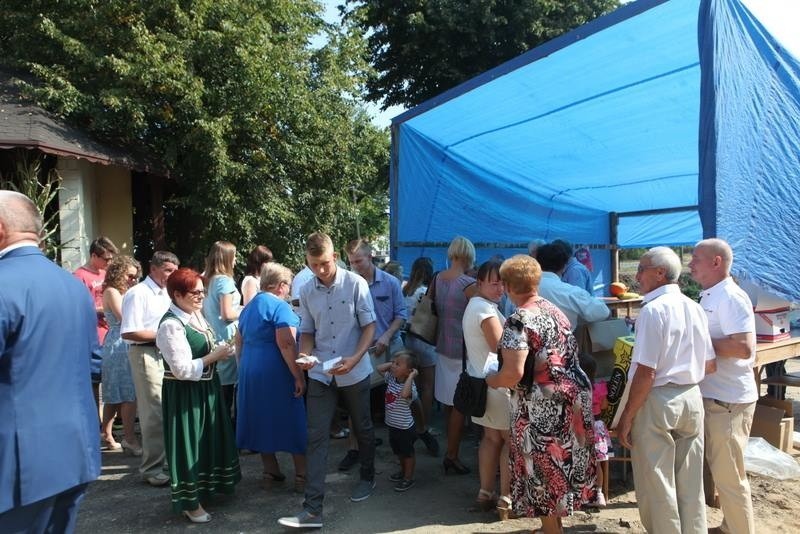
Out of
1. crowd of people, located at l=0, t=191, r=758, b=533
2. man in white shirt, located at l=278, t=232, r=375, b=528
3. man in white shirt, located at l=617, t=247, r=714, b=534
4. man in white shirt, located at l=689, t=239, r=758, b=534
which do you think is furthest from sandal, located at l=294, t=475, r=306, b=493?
man in white shirt, located at l=689, t=239, r=758, b=534

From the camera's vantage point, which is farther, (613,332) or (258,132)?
(258,132)

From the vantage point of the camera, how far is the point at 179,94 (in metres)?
8.99

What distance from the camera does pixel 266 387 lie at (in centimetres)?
404

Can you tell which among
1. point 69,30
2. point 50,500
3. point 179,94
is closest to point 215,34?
point 179,94

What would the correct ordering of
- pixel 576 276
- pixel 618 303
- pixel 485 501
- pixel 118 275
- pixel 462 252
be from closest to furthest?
pixel 485 501, pixel 462 252, pixel 118 275, pixel 576 276, pixel 618 303

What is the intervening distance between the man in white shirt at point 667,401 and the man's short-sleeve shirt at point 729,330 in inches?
7.7

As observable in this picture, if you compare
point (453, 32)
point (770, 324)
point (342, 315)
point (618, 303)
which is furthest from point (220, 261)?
point (453, 32)

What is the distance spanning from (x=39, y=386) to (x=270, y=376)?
1936mm

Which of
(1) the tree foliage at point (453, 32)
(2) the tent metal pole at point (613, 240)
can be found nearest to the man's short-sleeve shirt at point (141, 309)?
(2) the tent metal pole at point (613, 240)

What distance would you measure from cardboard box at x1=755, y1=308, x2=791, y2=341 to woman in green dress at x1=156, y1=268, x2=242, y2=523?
361cm

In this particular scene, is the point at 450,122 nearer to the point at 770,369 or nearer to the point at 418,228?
the point at 418,228

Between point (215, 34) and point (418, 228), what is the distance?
4597 millimetres

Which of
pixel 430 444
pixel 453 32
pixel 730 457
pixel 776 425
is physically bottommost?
pixel 430 444

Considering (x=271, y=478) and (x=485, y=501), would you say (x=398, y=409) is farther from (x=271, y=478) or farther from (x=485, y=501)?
(x=271, y=478)
